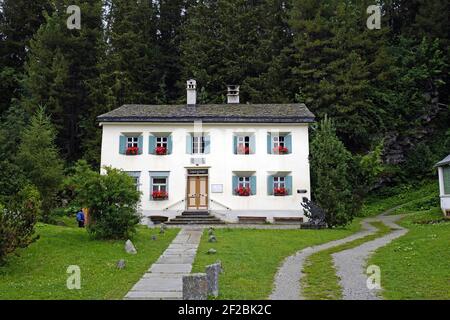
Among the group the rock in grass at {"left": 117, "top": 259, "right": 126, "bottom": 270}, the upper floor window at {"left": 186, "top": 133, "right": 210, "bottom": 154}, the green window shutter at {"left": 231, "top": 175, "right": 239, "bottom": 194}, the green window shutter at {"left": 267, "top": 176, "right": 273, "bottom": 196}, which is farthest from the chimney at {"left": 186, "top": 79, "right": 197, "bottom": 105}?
the rock in grass at {"left": 117, "top": 259, "right": 126, "bottom": 270}

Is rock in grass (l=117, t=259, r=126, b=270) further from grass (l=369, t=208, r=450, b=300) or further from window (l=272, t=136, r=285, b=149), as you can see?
window (l=272, t=136, r=285, b=149)

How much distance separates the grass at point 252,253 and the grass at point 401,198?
1014 cm

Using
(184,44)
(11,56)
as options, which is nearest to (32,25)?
(11,56)

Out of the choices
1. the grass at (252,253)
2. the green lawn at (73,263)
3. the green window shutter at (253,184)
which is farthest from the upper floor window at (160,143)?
the green lawn at (73,263)

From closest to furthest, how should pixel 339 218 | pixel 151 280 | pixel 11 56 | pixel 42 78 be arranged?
pixel 151 280, pixel 339 218, pixel 42 78, pixel 11 56

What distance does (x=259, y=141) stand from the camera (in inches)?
1065

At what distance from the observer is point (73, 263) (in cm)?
1209

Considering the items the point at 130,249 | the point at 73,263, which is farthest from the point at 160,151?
the point at 73,263

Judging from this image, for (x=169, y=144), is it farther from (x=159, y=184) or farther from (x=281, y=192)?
(x=281, y=192)

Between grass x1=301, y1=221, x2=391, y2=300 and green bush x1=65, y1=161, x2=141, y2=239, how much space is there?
684cm

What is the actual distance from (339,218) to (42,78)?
27070 millimetres

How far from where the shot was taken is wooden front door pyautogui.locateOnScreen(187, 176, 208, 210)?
1051 inches

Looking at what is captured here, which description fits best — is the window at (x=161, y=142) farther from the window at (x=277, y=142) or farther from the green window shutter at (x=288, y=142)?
the green window shutter at (x=288, y=142)
